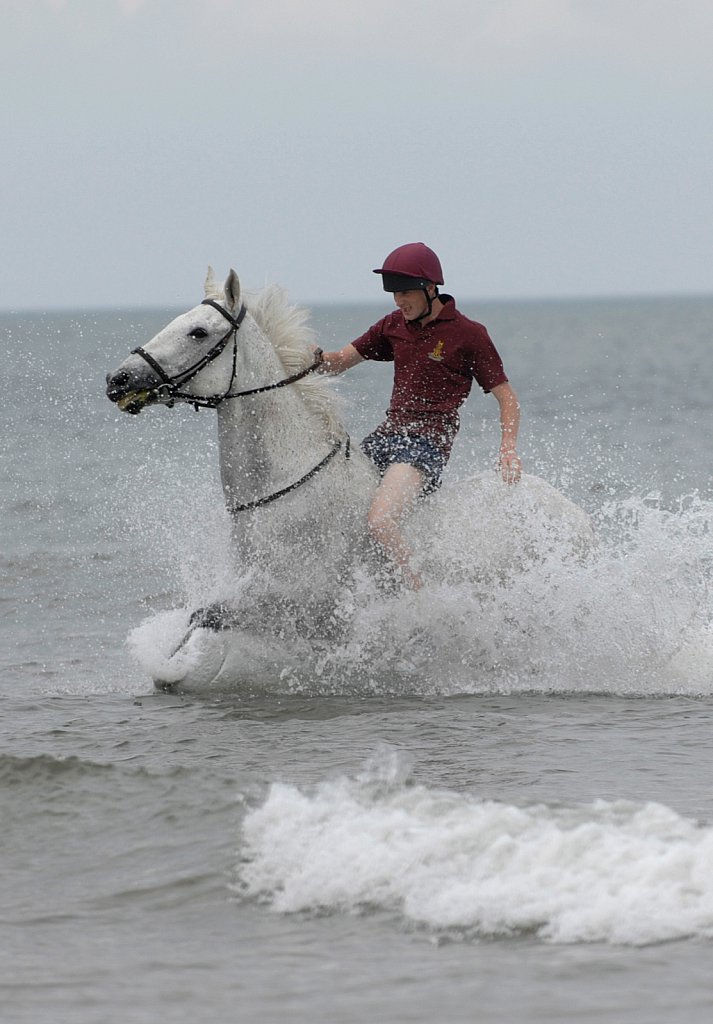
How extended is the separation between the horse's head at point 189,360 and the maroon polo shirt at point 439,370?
3.63 ft

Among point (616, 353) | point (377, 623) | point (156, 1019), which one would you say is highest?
point (616, 353)

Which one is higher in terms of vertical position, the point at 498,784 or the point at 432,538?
the point at 432,538

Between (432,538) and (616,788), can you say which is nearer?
(616,788)

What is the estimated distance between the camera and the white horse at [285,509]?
7.75m

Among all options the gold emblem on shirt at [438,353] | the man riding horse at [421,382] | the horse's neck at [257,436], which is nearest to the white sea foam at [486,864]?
the horse's neck at [257,436]

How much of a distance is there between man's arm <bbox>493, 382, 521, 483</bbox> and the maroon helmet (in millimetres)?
785

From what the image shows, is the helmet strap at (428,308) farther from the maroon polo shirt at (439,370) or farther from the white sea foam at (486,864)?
the white sea foam at (486,864)

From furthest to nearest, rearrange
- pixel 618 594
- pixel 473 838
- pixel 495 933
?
pixel 618 594
pixel 473 838
pixel 495 933

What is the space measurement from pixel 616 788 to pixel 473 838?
1.09m

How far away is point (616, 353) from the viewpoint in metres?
78.8

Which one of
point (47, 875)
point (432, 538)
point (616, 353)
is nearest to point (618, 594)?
point (432, 538)

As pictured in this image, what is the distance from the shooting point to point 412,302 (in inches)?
324

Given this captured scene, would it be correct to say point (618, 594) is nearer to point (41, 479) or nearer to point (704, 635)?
point (704, 635)

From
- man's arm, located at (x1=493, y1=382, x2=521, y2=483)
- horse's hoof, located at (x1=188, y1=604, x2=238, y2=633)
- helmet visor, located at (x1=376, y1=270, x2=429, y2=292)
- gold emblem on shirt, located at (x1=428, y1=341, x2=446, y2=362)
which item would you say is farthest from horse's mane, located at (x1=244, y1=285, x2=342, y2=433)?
horse's hoof, located at (x1=188, y1=604, x2=238, y2=633)
